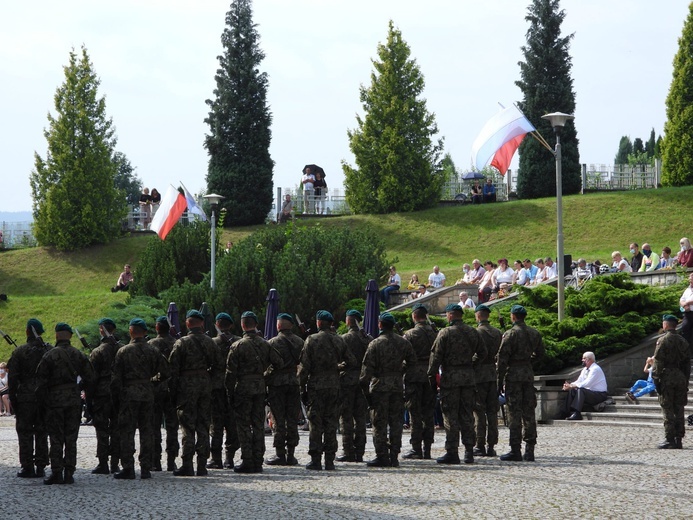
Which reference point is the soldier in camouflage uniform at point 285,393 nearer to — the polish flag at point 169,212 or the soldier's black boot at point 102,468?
Answer: the soldier's black boot at point 102,468

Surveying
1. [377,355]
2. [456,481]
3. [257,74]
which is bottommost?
[456,481]

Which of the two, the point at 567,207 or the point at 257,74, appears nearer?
the point at 567,207

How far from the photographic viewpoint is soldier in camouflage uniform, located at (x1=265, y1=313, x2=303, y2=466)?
14805 millimetres

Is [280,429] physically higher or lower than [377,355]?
lower

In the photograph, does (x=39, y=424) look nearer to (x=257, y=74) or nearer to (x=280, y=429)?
(x=280, y=429)

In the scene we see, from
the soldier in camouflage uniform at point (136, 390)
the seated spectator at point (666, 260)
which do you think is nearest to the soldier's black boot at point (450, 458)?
the soldier in camouflage uniform at point (136, 390)

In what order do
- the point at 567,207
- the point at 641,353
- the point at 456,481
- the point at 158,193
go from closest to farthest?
the point at 456,481
the point at 641,353
the point at 567,207
the point at 158,193

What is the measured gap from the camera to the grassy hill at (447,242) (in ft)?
144

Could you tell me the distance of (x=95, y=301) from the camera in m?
43.7

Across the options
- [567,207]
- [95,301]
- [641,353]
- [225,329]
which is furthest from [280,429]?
[567,207]

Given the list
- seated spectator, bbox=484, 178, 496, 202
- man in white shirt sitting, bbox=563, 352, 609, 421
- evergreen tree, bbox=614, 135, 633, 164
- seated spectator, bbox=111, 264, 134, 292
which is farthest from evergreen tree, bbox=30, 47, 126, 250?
evergreen tree, bbox=614, 135, 633, 164

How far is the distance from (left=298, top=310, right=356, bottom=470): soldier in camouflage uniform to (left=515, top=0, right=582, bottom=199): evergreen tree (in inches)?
1522

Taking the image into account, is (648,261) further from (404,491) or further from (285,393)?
(404,491)

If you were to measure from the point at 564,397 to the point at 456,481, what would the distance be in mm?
8214
